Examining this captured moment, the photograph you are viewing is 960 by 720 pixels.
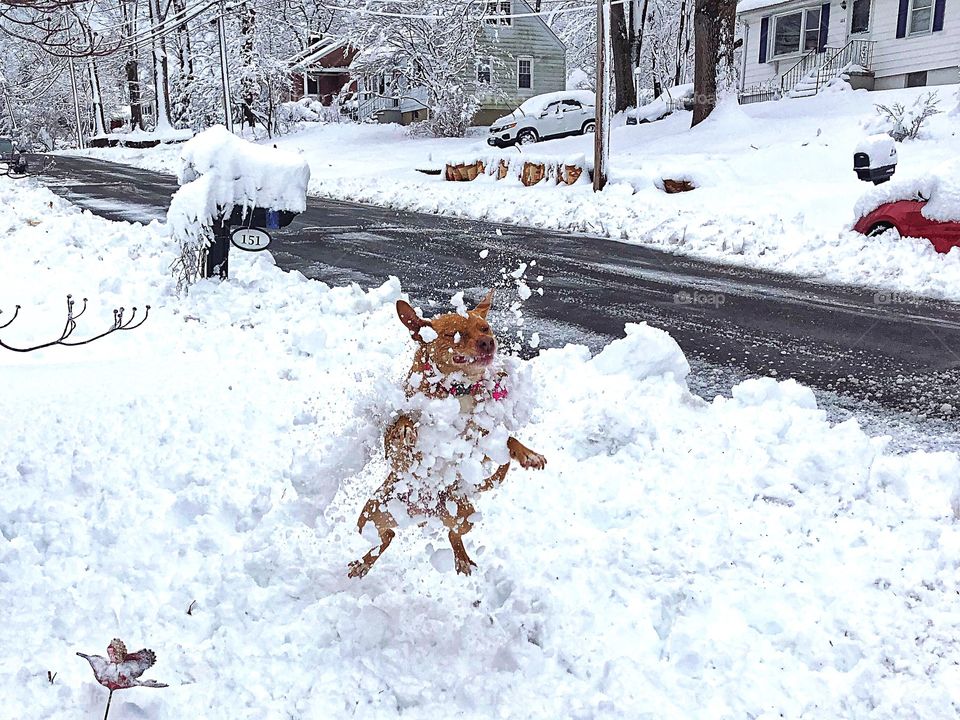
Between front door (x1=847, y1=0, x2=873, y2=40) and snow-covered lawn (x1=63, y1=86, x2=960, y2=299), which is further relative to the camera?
front door (x1=847, y1=0, x2=873, y2=40)

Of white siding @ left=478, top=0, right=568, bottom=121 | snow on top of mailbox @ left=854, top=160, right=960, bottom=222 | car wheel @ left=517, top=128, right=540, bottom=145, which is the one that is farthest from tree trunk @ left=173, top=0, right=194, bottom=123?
snow on top of mailbox @ left=854, top=160, right=960, bottom=222

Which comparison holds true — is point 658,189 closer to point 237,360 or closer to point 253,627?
point 237,360

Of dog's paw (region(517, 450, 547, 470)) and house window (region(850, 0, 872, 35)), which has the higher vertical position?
house window (region(850, 0, 872, 35))

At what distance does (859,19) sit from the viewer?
3017cm

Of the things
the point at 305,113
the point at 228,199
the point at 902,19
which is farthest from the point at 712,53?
the point at 305,113

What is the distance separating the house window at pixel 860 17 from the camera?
29.7m

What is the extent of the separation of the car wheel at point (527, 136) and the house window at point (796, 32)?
1017 cm

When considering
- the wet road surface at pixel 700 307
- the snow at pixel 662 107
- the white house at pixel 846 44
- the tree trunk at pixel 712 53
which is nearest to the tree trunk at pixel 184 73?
the snow at pixel 662 107

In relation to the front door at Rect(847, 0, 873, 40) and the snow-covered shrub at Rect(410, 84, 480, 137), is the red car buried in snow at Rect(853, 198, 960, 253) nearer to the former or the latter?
the front door at Rect(847, 0, 873, 40)

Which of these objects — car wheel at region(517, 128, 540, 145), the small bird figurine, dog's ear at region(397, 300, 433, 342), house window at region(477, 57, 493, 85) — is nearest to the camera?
the small bird figurine

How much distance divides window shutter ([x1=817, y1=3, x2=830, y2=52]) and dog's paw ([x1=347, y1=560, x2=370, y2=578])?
32633 millimetres

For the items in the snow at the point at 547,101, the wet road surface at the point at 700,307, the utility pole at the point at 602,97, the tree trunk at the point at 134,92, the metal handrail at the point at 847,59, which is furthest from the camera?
the tree trunk at the point at 134,92

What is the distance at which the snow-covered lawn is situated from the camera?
37.2 ft

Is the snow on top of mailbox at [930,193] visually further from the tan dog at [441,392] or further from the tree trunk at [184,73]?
the tree trunk at [184,73]
